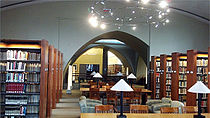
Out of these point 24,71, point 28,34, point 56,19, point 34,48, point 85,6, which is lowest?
point 24,71

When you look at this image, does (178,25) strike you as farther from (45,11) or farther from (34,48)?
(34,48)

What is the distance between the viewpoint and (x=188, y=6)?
39.9 ft

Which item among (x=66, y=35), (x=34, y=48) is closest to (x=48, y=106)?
(x=34, y=48)

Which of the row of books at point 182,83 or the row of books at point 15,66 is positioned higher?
the row of books at point 15,66

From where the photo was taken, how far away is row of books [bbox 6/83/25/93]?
242 inches

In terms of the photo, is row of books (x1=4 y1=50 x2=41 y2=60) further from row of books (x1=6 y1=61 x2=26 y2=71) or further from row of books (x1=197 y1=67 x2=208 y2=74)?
row of books (x1=197 y1=67 x2=208 y2=74)

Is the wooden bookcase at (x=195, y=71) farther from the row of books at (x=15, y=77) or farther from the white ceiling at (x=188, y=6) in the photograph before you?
the row of books at (x=15, y=77)

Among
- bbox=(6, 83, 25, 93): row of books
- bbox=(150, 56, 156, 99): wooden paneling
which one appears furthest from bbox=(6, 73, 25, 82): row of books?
bbox=(150, 56, 156, 99): wooden paneling

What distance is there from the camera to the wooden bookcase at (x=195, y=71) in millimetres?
8094

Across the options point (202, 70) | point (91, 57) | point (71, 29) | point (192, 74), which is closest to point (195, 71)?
point (192, 74)

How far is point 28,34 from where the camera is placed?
12562mm

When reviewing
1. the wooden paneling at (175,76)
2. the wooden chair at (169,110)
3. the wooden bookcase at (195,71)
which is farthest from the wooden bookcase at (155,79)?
the wooden chair at (169,110)

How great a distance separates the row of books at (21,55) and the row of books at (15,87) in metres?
0.75

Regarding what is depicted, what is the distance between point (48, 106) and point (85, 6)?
7.57 metres
